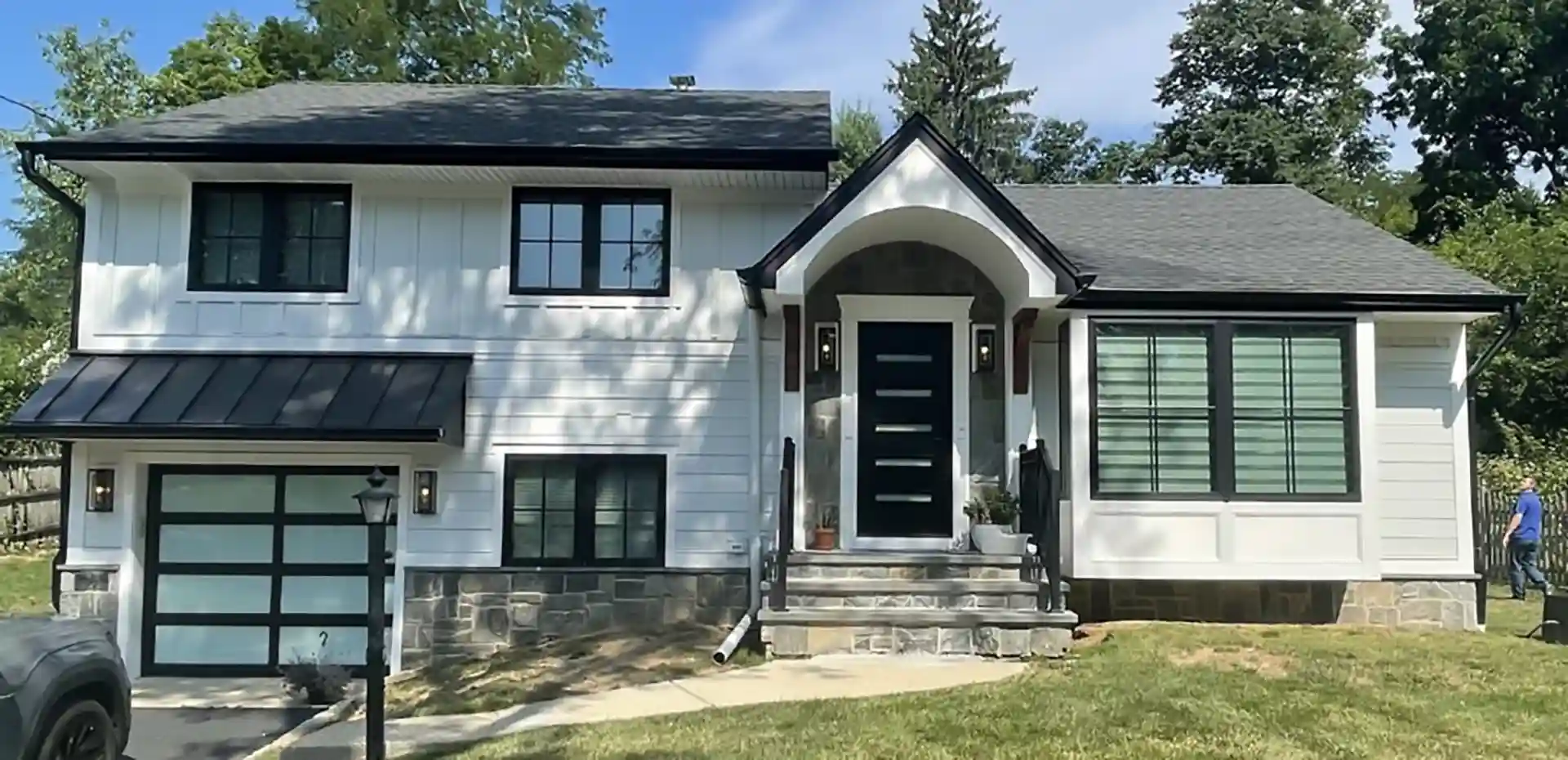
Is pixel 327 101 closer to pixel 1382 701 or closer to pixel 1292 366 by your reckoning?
pixel 1292 366

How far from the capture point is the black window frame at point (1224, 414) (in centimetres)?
1077

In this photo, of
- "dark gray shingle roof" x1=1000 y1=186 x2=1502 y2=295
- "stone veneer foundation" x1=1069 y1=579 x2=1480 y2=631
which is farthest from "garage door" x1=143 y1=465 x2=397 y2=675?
"dark gray shingle roof" x1=1000 y1=186 x2=1502 y2=295

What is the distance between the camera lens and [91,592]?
432 inches

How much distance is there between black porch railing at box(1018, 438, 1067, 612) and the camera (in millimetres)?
9773

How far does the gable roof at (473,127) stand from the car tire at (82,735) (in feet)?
19.5

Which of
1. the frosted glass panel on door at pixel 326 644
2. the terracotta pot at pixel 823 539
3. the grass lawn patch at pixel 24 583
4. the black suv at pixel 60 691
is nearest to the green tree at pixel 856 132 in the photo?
the grass lawn patch at pixel 24 583

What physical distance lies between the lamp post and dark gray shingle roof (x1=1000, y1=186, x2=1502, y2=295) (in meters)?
6.47

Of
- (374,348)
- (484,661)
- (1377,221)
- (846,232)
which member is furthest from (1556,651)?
(1377,221)

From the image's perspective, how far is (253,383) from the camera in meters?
10.9

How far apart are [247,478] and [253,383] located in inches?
40.5

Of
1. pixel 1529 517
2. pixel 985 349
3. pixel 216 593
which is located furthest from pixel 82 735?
pixel 1529 517

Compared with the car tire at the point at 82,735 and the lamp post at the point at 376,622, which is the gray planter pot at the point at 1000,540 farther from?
the car tire at the point at 82,735

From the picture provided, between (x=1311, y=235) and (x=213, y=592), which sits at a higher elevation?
(x=1311, y=235)

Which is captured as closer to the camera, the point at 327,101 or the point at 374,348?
the point at 374,348
